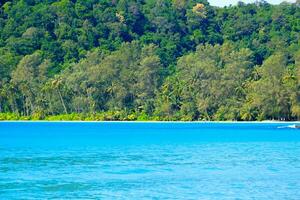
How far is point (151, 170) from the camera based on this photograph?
3378cm

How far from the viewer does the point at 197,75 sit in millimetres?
100312

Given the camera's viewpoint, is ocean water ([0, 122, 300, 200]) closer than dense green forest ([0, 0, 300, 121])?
Yes

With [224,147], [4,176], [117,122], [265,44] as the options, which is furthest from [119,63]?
[4,176]

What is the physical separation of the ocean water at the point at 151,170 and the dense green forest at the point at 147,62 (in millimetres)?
41054

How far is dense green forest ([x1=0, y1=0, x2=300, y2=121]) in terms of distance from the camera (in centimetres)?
9550

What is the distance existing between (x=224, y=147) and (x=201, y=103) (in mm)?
46667

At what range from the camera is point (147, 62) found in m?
103

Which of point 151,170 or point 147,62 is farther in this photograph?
point 147,62

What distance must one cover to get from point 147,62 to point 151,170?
6940cm

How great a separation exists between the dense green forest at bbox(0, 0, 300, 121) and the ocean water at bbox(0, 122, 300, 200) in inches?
1616

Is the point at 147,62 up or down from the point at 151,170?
up

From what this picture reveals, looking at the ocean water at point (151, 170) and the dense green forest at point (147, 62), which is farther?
the dense green forest at point (147, 62)

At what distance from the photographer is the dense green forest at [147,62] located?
9550 cm

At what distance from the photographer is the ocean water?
87.7ft
